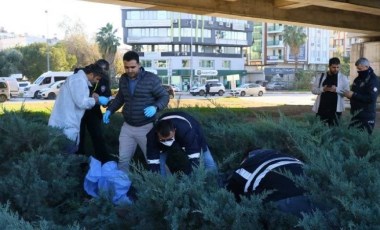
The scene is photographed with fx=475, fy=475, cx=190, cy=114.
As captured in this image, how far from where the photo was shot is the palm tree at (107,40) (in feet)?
219

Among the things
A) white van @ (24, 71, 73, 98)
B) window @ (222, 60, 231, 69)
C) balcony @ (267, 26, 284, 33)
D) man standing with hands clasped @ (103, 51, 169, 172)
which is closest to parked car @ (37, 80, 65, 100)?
white van @ (24, 71, 73, 98)

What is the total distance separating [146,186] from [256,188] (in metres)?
0.71

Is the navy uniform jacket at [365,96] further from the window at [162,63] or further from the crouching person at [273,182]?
the window at [162,63]

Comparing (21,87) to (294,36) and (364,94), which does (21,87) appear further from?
(294,36)

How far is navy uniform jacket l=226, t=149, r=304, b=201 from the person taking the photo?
2.92 metres

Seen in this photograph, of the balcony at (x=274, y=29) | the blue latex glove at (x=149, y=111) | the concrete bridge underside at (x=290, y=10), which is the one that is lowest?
the blue latex glove at (x=149, y=111)

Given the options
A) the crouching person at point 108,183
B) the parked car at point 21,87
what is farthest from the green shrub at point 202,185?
the parked car at point 21,87

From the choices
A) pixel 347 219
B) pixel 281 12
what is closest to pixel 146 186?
pixel 347 219

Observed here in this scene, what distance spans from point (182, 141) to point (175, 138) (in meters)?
0.07

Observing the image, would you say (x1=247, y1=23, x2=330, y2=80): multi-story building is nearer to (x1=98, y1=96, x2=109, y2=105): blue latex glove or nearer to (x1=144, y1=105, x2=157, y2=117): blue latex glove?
(x1=98, y1=96, x2=109, y2=105): blue latex glove

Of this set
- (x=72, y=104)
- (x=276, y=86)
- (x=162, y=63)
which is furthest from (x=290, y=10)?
(x=162, y=63)

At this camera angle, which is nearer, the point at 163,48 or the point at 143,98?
the point at 143,98

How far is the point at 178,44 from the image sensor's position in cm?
7394

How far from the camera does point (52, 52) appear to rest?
6022 cm
